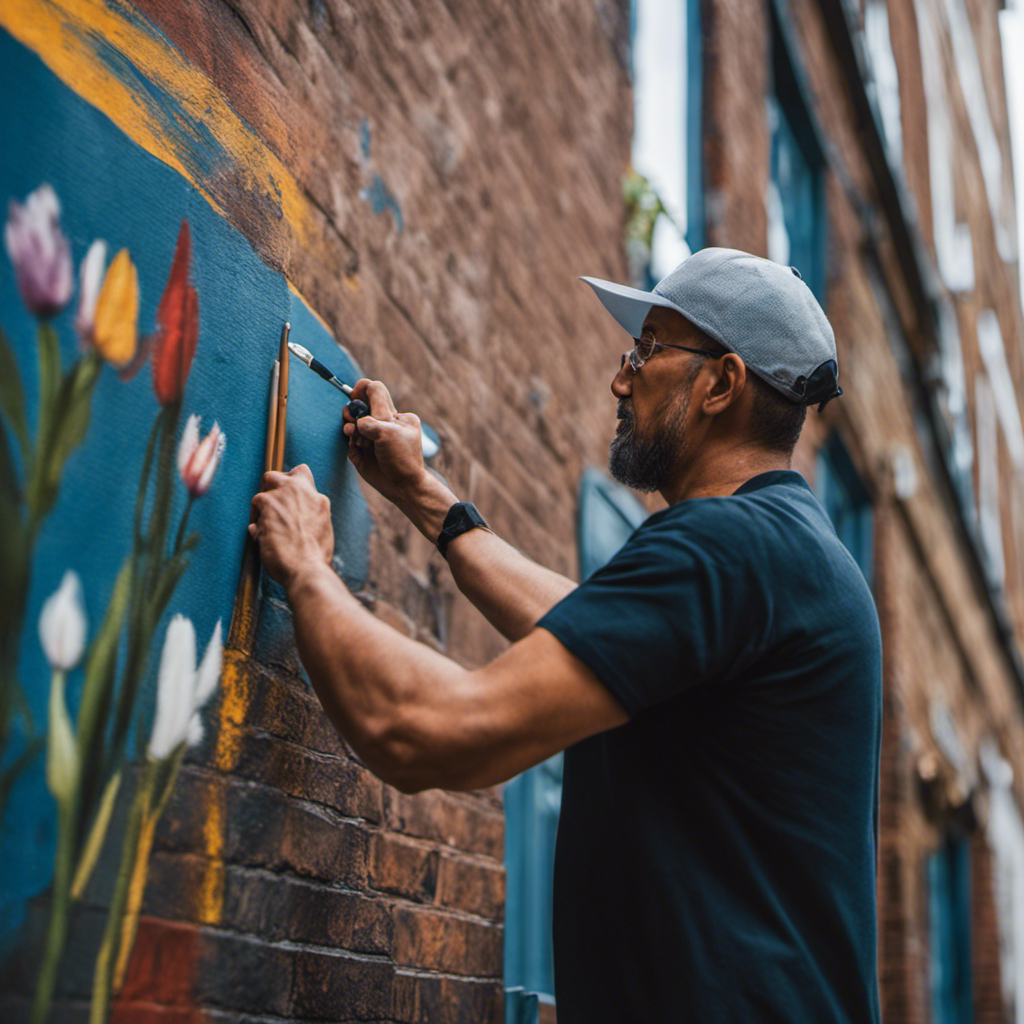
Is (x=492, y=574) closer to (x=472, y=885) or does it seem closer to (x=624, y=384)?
(x=624, y=384)

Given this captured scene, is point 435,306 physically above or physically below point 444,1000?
above

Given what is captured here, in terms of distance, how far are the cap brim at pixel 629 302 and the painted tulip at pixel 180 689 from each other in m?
0.96

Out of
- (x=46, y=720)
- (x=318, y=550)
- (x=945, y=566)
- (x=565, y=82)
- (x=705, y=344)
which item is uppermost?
(x=945, y=566)

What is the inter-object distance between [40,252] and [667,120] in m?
4.30

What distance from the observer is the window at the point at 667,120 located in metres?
4.79

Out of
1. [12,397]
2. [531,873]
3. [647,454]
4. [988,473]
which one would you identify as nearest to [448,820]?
[531,873]

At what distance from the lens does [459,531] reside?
2209mm

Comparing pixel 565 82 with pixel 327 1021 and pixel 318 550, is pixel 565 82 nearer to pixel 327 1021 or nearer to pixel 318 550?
pixel 318 550

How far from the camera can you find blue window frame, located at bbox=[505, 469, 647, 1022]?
124 inches

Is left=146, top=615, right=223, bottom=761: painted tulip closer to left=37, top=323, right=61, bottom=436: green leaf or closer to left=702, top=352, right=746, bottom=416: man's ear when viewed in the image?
left=37, top=323, right=61, bottom=436: green leaf

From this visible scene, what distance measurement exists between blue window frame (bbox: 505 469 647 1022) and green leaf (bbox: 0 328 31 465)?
1.90 meters

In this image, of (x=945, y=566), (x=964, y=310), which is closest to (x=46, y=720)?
(x=945, y=566)

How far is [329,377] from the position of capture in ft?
7.22

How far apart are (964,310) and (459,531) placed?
13.2m
